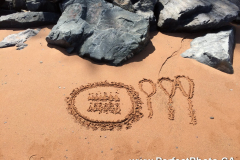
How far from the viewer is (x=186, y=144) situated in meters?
2.46

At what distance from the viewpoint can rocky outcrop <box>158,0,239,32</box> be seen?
13.3 feet

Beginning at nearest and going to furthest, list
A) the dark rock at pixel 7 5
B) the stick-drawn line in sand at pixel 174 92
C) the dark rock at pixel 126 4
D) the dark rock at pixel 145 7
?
the stick-drawn line in sand at pixel 174 92, the dark rock at pixel 126 4, the dark rock at pixel 145 7, the dark rock at pixel 7 5

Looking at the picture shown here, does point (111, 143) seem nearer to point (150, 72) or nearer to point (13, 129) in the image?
point (13, 129)

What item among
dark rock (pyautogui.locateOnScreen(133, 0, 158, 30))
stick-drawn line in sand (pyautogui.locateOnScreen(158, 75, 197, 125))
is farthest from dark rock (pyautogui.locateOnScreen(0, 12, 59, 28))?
stick-drawn line in sand (pyautogui.locateOnScreen(158, 75, 197, 125))

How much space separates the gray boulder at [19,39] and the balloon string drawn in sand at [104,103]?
6.12 feet

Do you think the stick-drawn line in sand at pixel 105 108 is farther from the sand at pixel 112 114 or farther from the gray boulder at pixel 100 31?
the gray boulder at pixel 100 31

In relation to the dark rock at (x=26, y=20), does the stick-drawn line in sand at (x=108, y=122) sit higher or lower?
lower

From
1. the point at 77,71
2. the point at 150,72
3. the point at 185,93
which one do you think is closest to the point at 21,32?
the point at 77,71

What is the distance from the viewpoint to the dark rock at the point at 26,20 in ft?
14.4

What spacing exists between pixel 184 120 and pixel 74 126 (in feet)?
4.62

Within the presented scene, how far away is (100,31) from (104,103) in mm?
1430

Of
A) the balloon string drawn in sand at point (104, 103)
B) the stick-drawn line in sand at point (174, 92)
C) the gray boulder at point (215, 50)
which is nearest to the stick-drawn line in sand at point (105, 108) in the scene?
the balloon string drawn in sand at point (104, 103)

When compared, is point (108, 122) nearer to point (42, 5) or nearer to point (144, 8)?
point (144, 8)

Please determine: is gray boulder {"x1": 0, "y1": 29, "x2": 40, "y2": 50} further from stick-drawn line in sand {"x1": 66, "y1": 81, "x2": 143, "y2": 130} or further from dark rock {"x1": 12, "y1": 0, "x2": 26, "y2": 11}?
stick-drawn line in sand {"x1": 66, "y1": 81, "x2": 143, "y2": 130}
